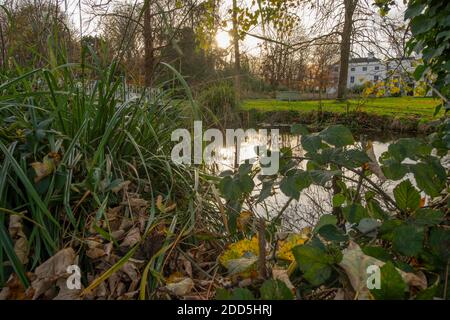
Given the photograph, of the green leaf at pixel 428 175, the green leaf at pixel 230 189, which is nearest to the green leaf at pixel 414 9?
the green leaf at pixel 428 175

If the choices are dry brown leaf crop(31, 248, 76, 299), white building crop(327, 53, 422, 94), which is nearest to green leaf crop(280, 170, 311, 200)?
dry brown leaf crop(31, 248, 76, 299)

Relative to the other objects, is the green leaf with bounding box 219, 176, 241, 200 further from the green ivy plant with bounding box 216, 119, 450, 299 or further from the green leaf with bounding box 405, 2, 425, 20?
the green leaf with bounding box 405, 2, 425, 20

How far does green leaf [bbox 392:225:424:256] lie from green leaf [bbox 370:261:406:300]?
0.35 feet

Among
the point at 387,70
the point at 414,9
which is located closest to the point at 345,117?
the point at 387,70

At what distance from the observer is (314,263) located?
Result: 577 millimetres

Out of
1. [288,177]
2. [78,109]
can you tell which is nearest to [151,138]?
[78,109]

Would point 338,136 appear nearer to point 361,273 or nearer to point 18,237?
point 361,273

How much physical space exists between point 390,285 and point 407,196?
0.85 ft

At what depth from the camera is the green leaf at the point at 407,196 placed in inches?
27.4

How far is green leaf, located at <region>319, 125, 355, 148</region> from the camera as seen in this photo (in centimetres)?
74

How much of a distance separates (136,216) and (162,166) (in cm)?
27

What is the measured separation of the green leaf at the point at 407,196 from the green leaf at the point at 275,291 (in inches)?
12.4

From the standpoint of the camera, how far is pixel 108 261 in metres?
0.82
